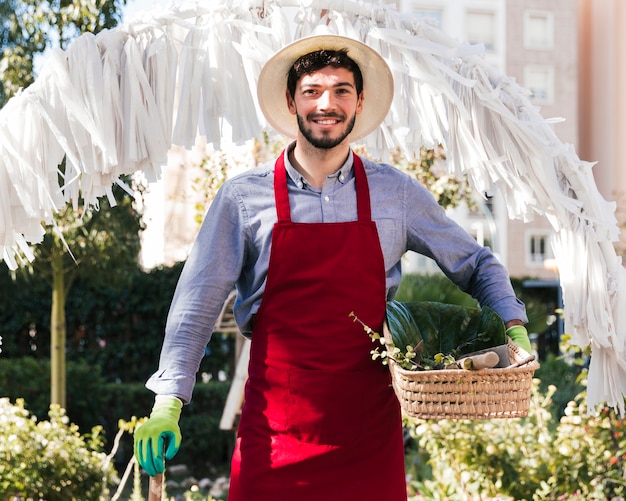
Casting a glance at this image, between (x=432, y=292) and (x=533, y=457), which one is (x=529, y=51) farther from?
(x=533, y=457)

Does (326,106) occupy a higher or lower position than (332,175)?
higher

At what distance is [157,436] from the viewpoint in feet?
7.16

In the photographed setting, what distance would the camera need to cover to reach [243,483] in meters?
2.38

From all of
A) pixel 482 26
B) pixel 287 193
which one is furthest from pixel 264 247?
pixel 482 26

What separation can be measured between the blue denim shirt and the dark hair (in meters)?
0.24

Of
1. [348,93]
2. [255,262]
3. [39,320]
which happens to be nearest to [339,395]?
[255,262]

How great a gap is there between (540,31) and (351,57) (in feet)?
71.9

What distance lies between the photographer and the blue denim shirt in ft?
7.63

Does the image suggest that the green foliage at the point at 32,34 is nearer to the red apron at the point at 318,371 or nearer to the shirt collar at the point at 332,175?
the shirt collar at the point at 332,175

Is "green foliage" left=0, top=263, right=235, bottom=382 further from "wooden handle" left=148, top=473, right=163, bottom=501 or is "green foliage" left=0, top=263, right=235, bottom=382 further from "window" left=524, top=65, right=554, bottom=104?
"window" left=524, top=65, right=554, bottom=104

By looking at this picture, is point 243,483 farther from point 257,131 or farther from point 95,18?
point 95,18

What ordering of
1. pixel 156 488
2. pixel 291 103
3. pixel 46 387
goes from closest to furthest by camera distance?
pixel 156 488, pixel 291 103, pixel 46 387

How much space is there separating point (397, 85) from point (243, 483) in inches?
47.4

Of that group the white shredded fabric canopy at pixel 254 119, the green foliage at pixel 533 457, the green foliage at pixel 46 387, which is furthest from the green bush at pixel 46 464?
the green foliage at pixel 46 387
